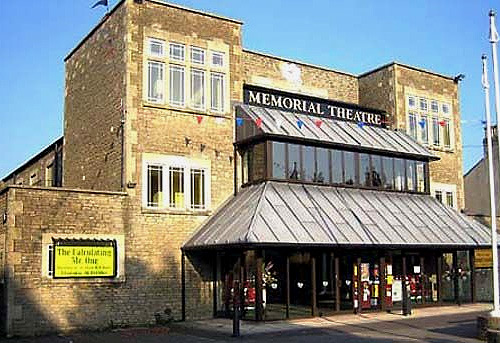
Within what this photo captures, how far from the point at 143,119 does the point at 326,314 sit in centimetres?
922

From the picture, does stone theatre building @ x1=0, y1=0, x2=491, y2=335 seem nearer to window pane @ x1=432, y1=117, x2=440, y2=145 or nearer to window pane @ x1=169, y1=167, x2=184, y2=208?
window pane @ x1=169, y1=167, x2=184, y2=208

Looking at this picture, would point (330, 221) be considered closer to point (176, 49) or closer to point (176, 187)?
point (176, 187)

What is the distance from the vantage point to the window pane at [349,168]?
2478cm

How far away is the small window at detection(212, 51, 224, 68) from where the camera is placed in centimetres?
2433

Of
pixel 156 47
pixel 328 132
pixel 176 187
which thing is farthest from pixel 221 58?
pixel 176 187

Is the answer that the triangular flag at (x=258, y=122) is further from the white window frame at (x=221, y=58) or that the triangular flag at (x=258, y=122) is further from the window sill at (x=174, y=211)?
the window sill at (x=174, y=211)

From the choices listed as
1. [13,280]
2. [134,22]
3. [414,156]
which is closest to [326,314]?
[414,156]

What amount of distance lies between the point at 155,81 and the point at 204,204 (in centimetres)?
472

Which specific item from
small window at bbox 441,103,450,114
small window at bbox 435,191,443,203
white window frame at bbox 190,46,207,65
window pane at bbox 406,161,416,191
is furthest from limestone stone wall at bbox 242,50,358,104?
small window at bbox 435,191,443,203

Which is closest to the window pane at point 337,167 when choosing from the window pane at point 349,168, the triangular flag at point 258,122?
the window pane at point 349,168

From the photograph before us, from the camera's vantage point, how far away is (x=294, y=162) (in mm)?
→ 23344

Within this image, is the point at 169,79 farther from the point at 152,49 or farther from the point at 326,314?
the point at 326,314

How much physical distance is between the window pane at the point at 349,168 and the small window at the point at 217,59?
19.2ft

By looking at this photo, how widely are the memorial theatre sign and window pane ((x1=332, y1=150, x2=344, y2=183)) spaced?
2745mm
